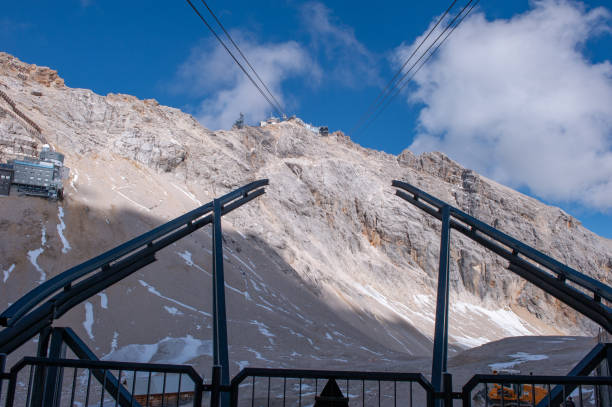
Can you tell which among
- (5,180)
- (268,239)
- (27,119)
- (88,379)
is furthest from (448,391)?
(27,119)

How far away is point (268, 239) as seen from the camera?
55781 millimetres

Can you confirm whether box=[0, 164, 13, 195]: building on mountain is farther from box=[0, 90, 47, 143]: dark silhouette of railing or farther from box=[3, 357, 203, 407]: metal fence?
box=[3, 357, 203, 407]: metal fence

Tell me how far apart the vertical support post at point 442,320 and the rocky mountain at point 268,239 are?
23.9 metres

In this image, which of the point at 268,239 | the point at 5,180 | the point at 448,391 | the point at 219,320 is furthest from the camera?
the point at 268,239

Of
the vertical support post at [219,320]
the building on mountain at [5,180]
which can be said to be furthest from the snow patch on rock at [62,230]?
the vertical support post at [219,320]

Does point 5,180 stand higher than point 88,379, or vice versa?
point 5,180

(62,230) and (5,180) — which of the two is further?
(5,180)

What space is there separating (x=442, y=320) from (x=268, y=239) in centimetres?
4918

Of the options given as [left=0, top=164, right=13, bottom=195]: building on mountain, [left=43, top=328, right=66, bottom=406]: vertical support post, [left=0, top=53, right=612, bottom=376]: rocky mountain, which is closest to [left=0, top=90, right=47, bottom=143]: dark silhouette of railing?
[left=0, top=53, right=612, bottom=376]: rocky mountain

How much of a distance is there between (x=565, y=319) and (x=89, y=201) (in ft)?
262

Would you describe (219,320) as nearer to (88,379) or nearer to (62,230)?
(88,379)

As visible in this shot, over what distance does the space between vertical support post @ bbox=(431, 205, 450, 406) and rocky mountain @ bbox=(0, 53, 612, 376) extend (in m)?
23.9

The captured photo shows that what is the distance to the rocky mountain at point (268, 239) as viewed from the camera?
34.8 metres

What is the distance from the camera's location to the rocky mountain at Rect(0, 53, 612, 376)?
3478 centimetres
